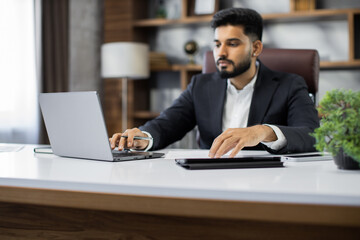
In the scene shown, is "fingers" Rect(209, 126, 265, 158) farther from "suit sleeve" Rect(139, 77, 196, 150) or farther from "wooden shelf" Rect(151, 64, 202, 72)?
"wooden shelf" Rect(151, 64, 202, 72)

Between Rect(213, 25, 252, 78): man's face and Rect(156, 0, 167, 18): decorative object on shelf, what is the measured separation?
6.34ft

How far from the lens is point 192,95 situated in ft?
7.08

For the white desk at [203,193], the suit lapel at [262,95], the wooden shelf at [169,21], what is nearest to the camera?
the white desk at [203,193]

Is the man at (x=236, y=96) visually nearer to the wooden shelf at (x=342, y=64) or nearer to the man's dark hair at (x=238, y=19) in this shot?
the man's dark hair at (x=238, y=19)

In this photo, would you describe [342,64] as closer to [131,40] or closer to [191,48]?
[191,48]

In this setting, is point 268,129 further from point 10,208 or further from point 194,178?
point 10,208

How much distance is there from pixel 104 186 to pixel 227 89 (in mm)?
1428

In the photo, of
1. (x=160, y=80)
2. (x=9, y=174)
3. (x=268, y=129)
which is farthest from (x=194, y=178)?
(x=160, y=80)

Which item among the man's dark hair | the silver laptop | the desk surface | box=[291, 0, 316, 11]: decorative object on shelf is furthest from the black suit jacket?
box=[291, 0, 316, 11]: decorative object on shelf

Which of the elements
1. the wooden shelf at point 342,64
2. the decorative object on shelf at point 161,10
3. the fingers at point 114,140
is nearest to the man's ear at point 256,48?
the fingers at point 114,140

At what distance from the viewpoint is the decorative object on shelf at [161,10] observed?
397 centimetres

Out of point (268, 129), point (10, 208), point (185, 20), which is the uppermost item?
point (185, 20)

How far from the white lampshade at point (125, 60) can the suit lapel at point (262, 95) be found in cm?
A: 171

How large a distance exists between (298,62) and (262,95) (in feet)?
0.95
